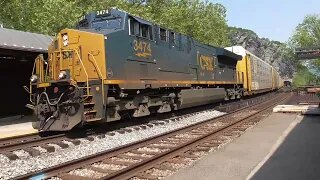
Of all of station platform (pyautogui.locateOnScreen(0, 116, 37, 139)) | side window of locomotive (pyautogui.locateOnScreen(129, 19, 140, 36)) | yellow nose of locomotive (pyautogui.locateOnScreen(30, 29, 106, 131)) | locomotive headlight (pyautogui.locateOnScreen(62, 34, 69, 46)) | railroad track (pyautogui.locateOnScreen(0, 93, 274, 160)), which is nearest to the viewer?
railroad track (pyautogui.locateOnScreen(0, 93, 274, 160))

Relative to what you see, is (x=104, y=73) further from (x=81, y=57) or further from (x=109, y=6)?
(x=109, y=6)

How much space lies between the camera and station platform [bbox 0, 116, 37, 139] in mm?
14102

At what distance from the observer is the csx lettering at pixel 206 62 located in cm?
2008

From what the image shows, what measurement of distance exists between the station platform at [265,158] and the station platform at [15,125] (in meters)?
7.70

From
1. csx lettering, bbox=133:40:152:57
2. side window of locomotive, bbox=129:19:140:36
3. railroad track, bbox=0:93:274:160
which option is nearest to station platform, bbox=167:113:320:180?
railroad track, bbox=0:93:274:160

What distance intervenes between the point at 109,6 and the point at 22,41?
16728mm

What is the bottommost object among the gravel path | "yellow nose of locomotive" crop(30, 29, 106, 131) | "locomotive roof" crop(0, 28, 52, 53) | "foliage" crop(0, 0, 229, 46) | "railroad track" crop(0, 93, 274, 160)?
the gravel path

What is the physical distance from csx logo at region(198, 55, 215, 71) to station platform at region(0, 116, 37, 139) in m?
8.69

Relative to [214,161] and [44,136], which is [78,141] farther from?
[214,161]

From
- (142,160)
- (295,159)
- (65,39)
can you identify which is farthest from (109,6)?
(295,159)

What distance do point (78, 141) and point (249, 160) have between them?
461 cm

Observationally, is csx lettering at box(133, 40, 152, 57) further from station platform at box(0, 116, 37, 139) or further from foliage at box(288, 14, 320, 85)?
foliage at box(288, 14, 320, 85)

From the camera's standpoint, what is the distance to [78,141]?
10461 millimetres

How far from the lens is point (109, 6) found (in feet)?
106
